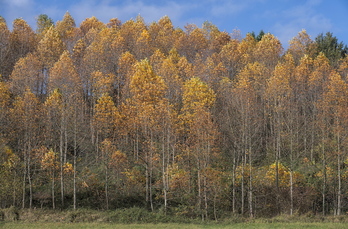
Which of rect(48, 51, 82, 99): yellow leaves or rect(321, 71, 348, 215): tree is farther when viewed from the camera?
rect(48, 51, 82, 99): yellow leaves

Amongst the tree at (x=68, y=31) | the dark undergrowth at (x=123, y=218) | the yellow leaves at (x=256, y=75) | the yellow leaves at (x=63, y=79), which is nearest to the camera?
the dark undergrowth at (x=123, y=218)

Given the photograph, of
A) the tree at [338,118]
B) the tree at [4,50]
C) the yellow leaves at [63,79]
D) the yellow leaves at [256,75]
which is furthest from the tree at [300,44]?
the tree at [4,50]

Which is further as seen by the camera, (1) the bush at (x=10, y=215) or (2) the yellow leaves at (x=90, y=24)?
(2) the yellow leaves at (x=90, y=24)

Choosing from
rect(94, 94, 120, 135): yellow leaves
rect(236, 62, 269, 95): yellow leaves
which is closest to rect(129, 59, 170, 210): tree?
rect(94, 94, 120, 135): yellow leaves

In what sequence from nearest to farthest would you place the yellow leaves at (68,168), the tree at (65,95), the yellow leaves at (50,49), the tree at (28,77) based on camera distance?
the yellow leaves at (68,168)
the tree at (65,95)
the tree at (28,77)
the yellow leaves at (50,49)

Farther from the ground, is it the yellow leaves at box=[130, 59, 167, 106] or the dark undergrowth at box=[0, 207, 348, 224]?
the yellow leaves at box=[130, 59, 167, 106]

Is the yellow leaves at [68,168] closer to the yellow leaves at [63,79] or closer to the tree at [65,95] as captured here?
the tree at [65,95]

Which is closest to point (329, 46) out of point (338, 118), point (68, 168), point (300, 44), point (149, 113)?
point (300, 44)

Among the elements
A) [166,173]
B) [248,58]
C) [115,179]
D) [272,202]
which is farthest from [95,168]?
[248,58]

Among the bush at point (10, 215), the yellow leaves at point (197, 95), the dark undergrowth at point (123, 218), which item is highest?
the yellow leaves at point (197, 95)

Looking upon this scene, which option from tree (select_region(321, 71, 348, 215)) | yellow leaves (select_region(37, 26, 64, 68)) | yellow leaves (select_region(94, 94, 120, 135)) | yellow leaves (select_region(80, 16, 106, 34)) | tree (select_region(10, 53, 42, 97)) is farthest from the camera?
yellow leaves (select_region(80, 16, 106, 34))

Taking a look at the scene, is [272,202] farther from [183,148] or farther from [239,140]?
[183,148]

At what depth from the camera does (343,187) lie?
3725 centimetres

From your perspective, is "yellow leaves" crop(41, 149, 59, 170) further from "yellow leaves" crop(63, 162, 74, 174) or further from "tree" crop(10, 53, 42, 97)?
"tree" crop(10, 53, 42, 97)
